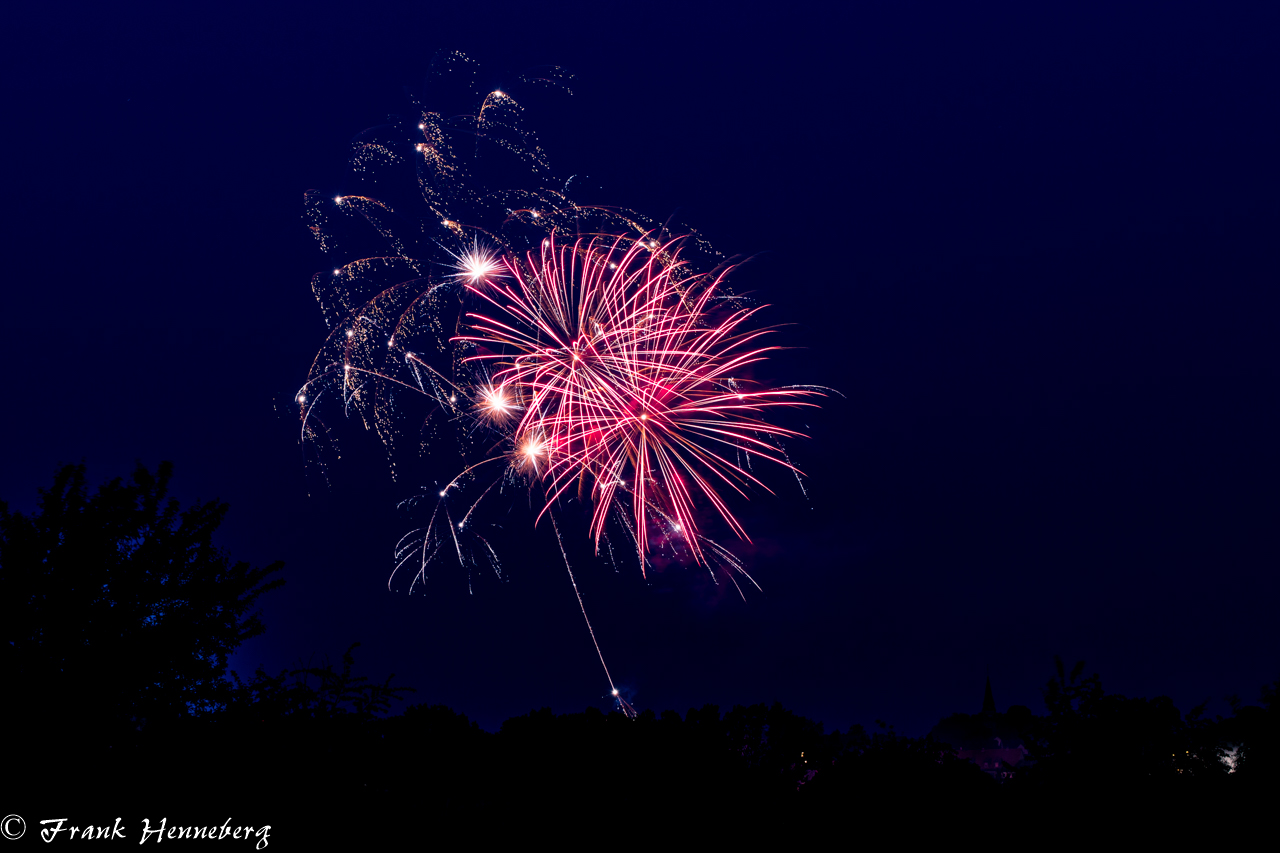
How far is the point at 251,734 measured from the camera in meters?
16.7

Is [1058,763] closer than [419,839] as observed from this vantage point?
No

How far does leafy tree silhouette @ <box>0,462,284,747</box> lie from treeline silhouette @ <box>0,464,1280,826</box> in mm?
30

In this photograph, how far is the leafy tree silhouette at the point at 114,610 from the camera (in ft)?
47.2

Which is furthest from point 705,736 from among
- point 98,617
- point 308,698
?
Answer: point 98,617

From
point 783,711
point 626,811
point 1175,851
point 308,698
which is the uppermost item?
point 783,711

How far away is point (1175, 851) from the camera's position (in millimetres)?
19172

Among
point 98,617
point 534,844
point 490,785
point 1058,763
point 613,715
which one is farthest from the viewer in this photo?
point 613,715

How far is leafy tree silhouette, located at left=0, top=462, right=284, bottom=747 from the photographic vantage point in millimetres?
14375

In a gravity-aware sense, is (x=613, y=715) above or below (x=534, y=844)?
above

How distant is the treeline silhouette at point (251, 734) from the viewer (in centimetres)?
1451

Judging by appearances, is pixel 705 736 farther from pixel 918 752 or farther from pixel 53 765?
pixel 53 765

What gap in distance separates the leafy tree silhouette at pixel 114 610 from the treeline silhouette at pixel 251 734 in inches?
1.2

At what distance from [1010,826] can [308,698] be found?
1762 cm

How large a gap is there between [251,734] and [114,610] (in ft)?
11.7
